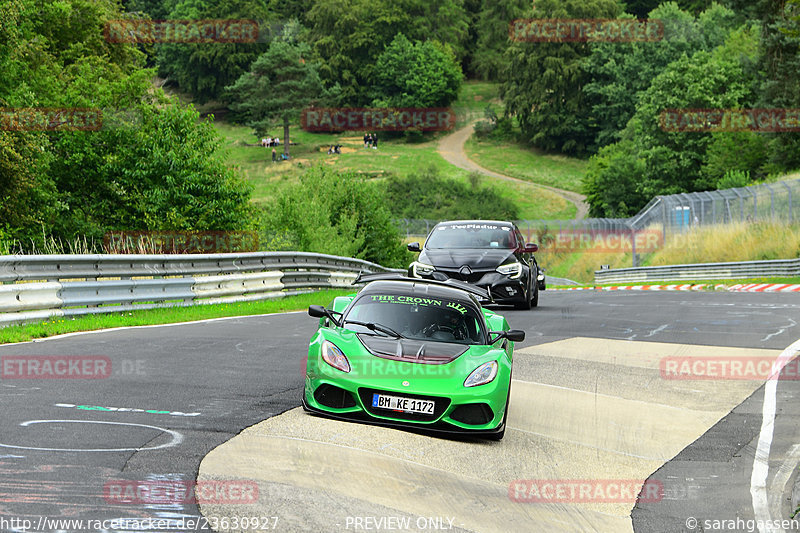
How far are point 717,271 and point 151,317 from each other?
99.9 feet

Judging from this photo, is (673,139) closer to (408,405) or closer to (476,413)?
(476,413)

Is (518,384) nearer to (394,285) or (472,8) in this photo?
(394,285)

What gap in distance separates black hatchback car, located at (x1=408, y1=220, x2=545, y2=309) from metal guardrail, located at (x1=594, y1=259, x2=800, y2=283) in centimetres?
2052

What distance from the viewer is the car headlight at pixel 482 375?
812 centimetres

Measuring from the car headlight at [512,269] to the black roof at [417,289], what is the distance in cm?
965

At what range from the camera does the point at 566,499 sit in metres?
6.72

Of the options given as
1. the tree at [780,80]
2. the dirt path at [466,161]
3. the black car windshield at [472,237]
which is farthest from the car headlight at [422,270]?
the dirt path at [466,161]

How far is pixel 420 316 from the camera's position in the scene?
360 inches

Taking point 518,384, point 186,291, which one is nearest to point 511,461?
point 518,384

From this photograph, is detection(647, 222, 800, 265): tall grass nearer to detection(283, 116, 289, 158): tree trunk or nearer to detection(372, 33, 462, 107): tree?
detection(283, 116, 289, 158): tree trunk

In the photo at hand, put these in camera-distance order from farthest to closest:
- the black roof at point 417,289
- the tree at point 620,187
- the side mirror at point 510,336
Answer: the tree at point 620,187 < the black roof at point 417,289 < the side mirror at point 510,336

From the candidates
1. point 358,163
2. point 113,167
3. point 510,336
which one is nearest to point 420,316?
point 510,336

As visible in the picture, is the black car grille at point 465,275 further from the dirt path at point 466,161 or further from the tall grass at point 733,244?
the dirt path at point 466,161

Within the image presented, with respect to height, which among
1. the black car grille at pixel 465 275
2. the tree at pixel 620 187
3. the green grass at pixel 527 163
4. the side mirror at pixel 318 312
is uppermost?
the side mirror at pixel 318 312
